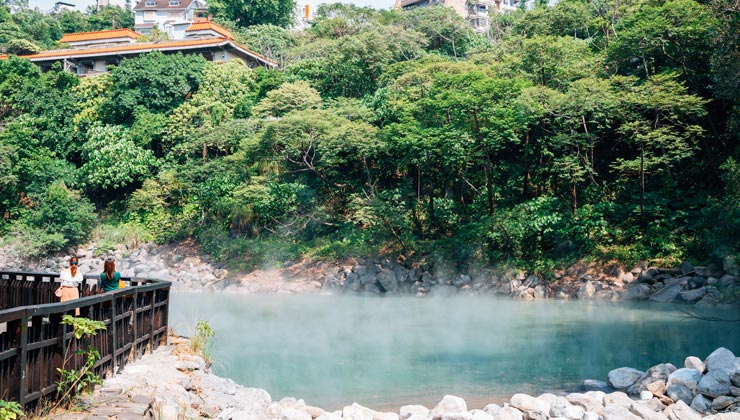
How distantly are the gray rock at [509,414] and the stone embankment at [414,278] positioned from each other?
10616 millimetres

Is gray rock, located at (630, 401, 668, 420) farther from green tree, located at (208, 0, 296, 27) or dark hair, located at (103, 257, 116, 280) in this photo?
green tree, located at (208, 0, 296, 27)

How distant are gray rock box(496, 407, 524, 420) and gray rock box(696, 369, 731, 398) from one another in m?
2.67

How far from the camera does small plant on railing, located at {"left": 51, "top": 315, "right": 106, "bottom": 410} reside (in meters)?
5.74

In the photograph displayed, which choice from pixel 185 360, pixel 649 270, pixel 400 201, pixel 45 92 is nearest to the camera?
pixel 185 360

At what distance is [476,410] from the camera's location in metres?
8.30

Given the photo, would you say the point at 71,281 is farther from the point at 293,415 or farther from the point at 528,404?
the point at 528,404

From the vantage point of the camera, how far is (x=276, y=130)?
23.6 m

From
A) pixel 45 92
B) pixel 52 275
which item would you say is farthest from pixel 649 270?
pixel 45 92

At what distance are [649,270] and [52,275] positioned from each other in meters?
15.5

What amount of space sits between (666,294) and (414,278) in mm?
7659

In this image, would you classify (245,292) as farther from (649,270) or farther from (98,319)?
(98,319)

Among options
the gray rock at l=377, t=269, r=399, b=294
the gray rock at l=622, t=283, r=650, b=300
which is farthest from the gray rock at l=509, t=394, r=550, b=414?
the gray rock at l=377, t=269, r=399, b=294

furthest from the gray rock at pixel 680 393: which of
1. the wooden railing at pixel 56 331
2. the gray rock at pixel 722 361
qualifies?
the wooden railing at pixel 56 331

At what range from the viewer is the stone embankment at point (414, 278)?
17.9 metres
